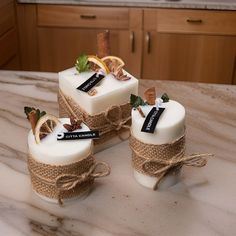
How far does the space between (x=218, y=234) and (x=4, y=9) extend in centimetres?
198

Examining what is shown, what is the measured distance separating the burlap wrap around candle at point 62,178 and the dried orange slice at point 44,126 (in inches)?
1.7

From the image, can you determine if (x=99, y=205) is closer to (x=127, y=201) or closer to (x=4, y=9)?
(x=127, y=201)

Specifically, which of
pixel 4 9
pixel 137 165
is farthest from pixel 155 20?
pixel 137 165

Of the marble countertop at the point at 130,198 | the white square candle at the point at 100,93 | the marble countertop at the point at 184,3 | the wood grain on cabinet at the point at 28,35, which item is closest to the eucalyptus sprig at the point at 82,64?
the white square candle at the point at 100,93

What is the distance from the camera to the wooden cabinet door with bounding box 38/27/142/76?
243cm

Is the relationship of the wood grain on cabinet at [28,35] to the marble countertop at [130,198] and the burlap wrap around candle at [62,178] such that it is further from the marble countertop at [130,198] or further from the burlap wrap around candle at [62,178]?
the burlap wrap around candle at [62,178]

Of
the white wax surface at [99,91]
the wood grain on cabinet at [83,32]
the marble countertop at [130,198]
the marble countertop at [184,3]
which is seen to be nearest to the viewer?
the marble countertop at [130,198]

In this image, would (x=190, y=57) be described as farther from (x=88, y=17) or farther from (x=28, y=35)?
(x=28, y=35)

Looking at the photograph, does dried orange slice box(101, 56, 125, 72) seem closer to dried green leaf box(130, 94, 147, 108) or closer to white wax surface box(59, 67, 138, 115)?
white wax surface box(59, 67, 138, 115)

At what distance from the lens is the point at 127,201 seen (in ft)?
2.59

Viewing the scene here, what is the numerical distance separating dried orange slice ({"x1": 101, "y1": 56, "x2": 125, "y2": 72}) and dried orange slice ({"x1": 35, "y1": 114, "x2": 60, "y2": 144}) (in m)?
0.21

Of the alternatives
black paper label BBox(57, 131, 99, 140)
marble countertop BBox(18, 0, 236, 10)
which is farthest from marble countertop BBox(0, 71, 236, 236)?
marble countertop BBox(18, 0, 236, 10)

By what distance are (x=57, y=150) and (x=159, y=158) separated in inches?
7.8

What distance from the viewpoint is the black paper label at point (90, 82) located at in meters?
0.88
